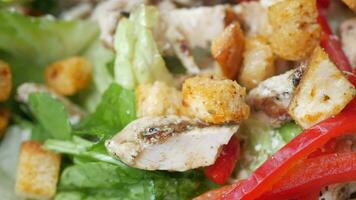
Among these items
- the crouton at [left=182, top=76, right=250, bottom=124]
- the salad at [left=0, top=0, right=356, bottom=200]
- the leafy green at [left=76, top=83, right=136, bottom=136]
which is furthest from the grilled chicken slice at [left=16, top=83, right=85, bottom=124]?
the crouton at [left=182, top=76, right=250, bottom=124]

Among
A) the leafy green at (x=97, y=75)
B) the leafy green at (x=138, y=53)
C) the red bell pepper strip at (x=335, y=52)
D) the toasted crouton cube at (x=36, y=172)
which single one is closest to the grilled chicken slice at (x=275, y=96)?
the red bell pepper strip at (x=335, y=52)

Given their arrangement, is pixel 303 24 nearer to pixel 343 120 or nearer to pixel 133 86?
pixel 343 120

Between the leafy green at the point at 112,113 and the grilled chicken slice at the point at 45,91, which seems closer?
the leafy green at the point at 112,113

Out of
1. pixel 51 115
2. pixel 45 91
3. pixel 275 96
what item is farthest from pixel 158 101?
pixel 45 91

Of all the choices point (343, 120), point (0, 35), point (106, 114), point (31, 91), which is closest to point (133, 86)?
point (106, 114)

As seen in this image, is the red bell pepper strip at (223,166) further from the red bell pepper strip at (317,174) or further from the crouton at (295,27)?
the crouton at (295,27)

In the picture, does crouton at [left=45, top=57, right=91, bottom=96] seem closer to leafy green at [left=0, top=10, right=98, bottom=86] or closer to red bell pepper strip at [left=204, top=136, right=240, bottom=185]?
leafy green at [left=0, top=10, right=98, bottom=86]
